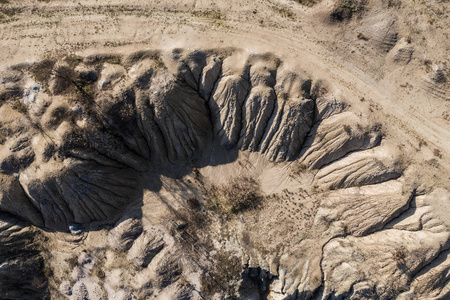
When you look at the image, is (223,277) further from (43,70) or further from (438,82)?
(438,82)

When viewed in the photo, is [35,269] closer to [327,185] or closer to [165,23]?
[165,23]

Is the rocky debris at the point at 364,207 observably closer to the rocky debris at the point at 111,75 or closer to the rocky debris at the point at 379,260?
the rocky debris at the point at 379,260

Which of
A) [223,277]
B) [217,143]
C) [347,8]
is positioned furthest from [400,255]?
[347,8]

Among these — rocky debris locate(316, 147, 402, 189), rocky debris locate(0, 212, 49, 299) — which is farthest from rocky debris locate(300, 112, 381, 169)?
rocky debris locate(0, 212, 49, 299)

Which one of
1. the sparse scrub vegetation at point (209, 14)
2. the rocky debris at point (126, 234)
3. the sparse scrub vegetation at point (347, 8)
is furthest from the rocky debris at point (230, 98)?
the rocky debris at point (126, 234)

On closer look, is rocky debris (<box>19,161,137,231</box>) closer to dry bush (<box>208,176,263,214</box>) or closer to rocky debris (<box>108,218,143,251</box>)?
rocky debris (<box>108,218,143,251</box>)
